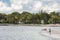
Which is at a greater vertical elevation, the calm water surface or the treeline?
the treeline

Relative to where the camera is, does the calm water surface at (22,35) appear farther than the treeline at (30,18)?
Yes

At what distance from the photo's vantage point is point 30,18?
525 centimetres

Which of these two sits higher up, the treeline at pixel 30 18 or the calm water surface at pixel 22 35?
the treeline at pixel 30 18

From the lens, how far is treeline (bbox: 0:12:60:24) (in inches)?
206

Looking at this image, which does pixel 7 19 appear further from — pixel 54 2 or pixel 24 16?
pixel 54 2

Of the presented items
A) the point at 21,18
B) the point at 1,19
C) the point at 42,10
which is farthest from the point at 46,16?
the point at 1,19

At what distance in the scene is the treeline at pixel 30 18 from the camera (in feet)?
17.1

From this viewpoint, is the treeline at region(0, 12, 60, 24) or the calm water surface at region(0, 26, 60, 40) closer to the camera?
the treeline at region(0, 12, 60, 24)

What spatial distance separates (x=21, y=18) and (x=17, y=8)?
0.80 ft

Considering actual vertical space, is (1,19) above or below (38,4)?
below

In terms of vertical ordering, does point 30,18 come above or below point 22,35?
above

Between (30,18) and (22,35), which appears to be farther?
(22,35)

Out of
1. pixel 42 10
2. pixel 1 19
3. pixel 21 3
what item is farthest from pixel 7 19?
pixel 42 10

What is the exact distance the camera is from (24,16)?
528cm
